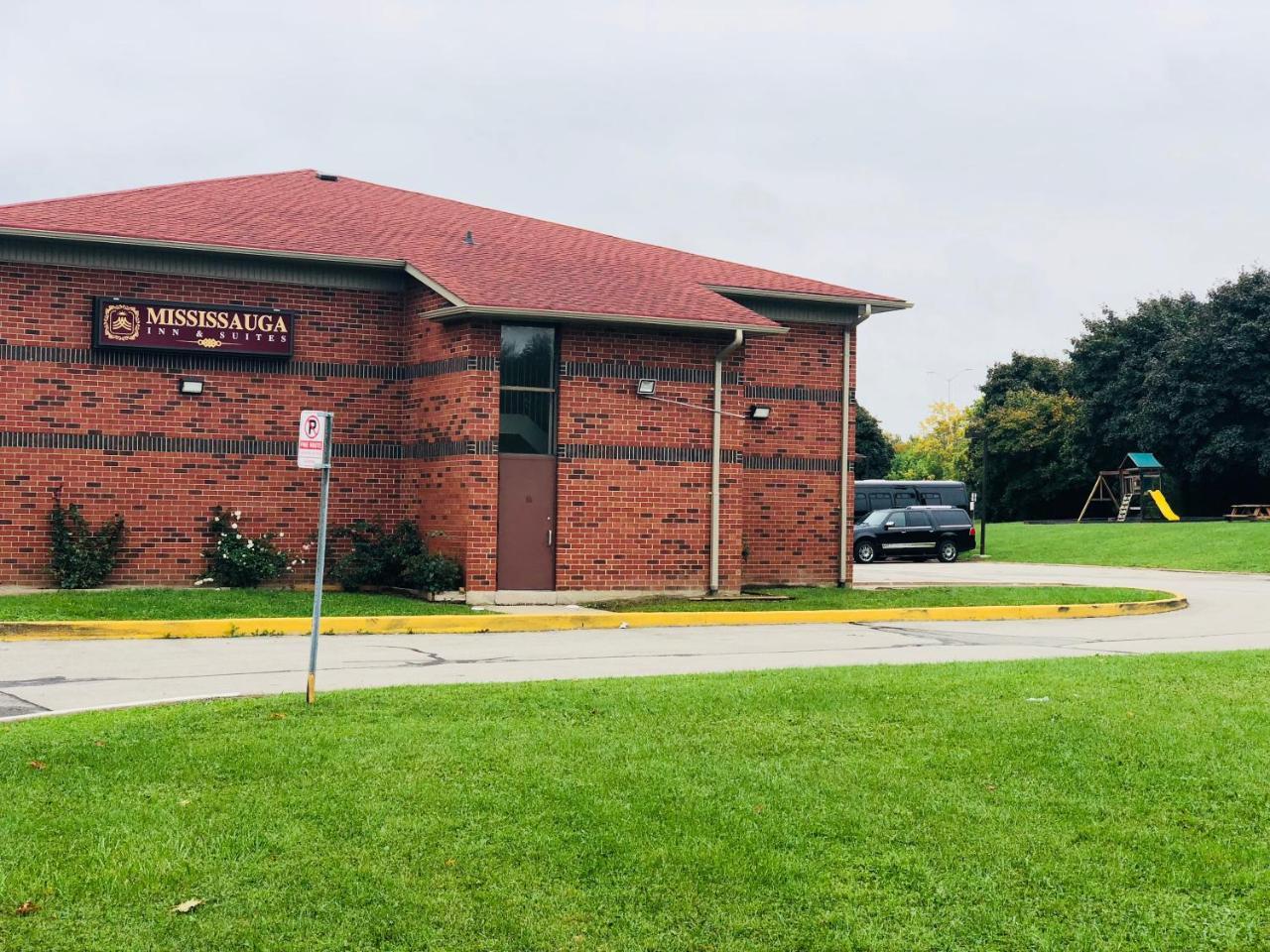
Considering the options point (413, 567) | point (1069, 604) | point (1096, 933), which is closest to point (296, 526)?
point (413, 567)

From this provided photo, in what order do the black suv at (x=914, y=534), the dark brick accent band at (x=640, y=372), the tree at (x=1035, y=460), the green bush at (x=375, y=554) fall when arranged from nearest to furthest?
the dark brick accent band at (x=640, y=372), the green bush at (x=375, y=554), the black suv at (x=914, y=534), the tree at (x=1035, y=460)

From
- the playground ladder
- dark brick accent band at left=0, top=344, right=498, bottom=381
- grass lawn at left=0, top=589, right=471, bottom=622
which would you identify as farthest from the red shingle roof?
the playground ladder

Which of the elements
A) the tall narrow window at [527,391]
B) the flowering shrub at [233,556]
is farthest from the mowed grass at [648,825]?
the tall narrow window at [527,391]

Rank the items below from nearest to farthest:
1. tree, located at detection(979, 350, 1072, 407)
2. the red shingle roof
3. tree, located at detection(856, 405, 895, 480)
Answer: the red shingle roof → tree, located at detection(979, 350, 1072, 407) → tree, located at detection(856, 405, 895, 480)

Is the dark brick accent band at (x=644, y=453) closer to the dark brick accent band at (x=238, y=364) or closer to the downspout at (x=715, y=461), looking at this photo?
the downspout at (x=715, y=461)

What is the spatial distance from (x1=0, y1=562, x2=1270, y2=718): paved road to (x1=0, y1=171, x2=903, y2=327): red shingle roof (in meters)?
5.60

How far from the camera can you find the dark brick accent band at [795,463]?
23562 millimetres

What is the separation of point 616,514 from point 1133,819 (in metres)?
14.4

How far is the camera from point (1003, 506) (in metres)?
69.3

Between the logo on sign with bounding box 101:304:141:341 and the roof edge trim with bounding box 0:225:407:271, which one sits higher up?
the roof edge trim with bounding box 0:225:407:271

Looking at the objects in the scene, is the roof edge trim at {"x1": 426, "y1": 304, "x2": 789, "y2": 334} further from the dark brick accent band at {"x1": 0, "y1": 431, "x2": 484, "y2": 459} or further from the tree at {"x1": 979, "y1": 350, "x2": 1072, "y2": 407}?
the tree at {"x1": 979, "y1": 350, "x2": 1072, "y2": 407}

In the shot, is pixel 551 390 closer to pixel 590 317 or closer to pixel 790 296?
pixel 590 317

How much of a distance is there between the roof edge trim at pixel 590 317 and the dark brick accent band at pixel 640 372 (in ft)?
2.02

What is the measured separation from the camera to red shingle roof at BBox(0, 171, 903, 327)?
64.8ft
